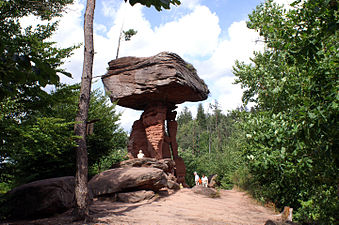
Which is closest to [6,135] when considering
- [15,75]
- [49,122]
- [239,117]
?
[49,122]

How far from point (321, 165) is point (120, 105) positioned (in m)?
13.7

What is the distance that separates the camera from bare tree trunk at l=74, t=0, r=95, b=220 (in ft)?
21.1

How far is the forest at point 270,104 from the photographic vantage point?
7.67 ft

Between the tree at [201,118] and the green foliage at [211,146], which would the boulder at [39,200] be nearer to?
the green foliage at [211,146]

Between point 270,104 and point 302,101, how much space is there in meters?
3.39

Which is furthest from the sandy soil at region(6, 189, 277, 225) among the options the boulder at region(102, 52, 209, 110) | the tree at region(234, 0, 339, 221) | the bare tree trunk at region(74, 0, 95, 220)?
the boulder at region(102, 52, 209, 110)

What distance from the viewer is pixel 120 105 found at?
1634 cm

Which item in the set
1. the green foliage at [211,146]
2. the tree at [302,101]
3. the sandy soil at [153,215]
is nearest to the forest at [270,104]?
the tree at [302,101]

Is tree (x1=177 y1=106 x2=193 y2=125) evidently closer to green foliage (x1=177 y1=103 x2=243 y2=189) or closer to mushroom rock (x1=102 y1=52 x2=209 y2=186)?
green foliage (x1=177 y1=103 x2=243 y2=189)

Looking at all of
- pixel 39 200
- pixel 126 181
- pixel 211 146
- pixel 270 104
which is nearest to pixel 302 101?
pixel 270 104

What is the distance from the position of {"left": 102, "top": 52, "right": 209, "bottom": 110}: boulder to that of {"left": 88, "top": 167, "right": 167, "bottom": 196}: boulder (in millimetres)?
5229

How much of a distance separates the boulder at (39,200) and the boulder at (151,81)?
321 inches

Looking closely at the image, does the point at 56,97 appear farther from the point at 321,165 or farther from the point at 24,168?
the point at 24,168

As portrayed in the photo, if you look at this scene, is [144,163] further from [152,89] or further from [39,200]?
[39,200]
